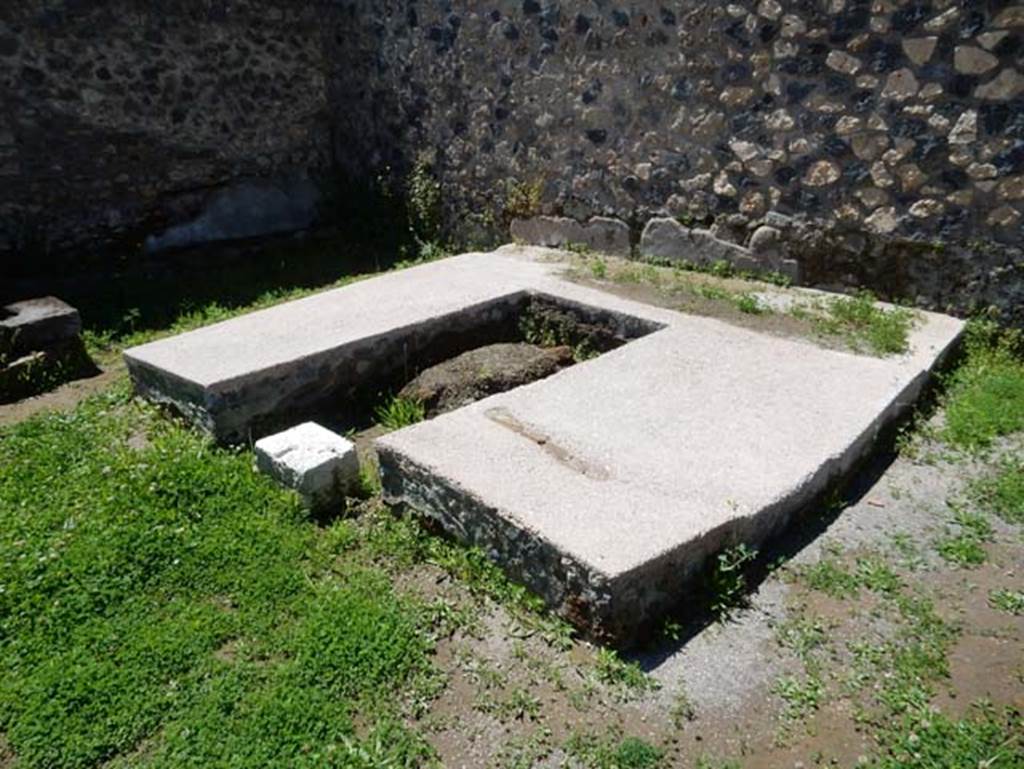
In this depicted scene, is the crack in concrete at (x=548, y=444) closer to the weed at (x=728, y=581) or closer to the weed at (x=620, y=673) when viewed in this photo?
the weed at (x=728, y=581)

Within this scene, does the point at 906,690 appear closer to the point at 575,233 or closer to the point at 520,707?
the point at 520,707

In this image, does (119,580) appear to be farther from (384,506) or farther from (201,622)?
(384,506)

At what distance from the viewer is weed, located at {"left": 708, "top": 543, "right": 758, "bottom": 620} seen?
2.79m

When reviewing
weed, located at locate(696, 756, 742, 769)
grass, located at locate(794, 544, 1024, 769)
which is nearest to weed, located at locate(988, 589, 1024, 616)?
grass, located at locate(794, 544, 1024, 769)

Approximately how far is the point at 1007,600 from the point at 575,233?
13.9ft

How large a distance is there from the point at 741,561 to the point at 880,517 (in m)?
0.83

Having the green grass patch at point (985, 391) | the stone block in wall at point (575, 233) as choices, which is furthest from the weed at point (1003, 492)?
the stone block in wall at point (575, 233)

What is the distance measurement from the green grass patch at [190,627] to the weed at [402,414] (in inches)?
31.9

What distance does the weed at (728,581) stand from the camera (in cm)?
279

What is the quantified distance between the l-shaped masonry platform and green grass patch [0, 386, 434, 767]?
441 millimetres

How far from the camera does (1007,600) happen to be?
282 cm

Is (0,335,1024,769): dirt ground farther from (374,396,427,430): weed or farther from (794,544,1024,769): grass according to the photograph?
(374,396,427,430): weed

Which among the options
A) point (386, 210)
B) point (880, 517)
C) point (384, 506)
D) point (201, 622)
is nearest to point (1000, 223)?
point (880, 517)

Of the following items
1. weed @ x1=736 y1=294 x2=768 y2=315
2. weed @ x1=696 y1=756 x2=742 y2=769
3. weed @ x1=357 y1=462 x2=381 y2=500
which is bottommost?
weed @ x1=357 y1=462 x2=381 y2=500
